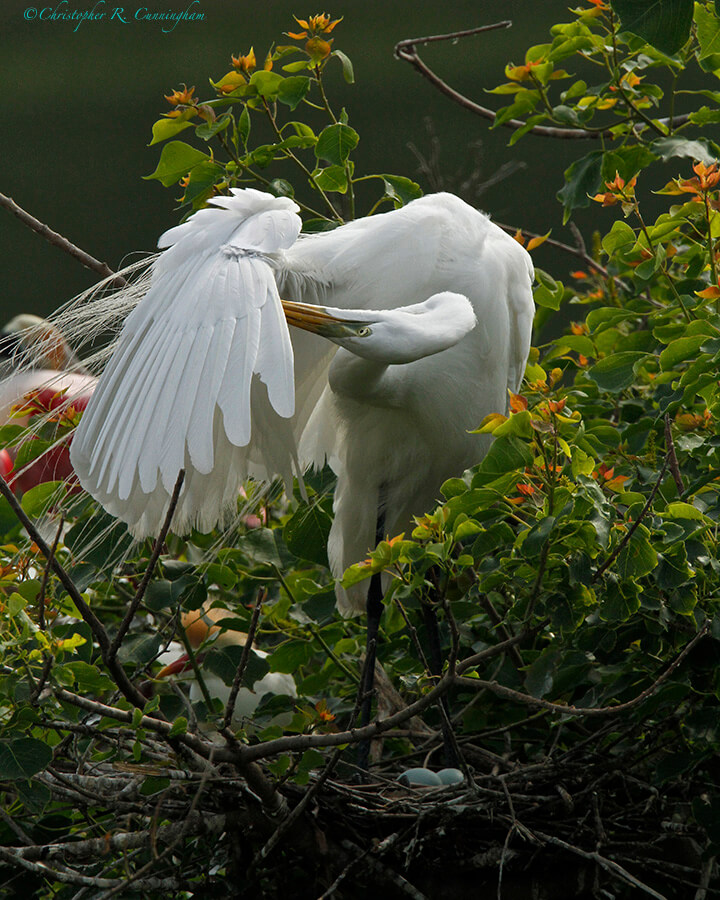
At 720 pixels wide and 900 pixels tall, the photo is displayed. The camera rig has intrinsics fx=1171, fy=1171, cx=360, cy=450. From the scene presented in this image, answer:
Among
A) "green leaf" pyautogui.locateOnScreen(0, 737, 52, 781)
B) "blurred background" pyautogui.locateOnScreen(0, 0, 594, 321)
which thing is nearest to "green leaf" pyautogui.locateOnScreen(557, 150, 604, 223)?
"green leaf" pyautogui.locateOnScreen(0, 737, 52, 781)

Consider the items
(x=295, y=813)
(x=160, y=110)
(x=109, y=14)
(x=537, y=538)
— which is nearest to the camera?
(x=537, y=538)

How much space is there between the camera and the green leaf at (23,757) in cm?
142

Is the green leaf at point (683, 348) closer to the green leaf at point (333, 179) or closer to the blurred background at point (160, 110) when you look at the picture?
the green leaf at point (333, 179)

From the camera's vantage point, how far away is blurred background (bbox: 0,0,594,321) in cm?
465

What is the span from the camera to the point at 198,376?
1.55 meters

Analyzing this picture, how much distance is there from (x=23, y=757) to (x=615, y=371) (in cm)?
100

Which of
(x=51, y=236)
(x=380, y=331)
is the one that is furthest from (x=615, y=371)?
(x=51, y=236)

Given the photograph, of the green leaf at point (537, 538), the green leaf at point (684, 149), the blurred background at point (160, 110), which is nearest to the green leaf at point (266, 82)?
the green leaf at point (684, 149)

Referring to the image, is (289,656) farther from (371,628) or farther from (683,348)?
(683,348)

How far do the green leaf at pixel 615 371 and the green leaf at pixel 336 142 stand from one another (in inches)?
23.8

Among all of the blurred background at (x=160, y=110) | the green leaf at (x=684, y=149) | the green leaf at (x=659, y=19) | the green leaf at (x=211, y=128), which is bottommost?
the blurred background at (x=160, y=110)

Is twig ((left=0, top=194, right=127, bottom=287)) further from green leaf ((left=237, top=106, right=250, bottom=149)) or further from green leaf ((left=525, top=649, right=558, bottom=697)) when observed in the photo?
green leaf ((left=525, top=649, right=558, bottom=697))

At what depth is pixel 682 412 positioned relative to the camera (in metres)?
1.92

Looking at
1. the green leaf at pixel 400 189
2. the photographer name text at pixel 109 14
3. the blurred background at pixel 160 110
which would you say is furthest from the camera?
the blurred background at pixel 160 110
